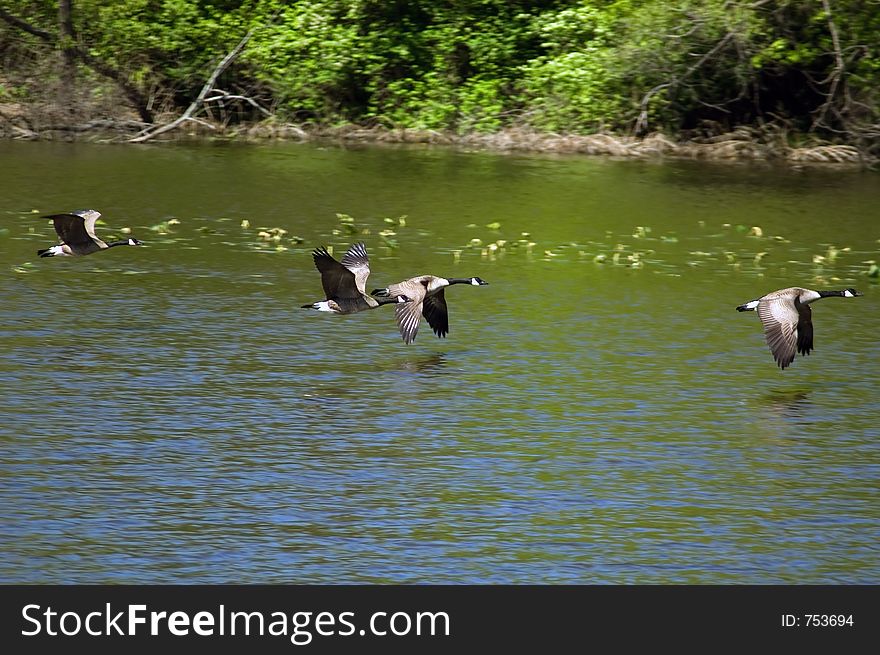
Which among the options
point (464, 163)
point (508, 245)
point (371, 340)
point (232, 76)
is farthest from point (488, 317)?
point (232, 76)

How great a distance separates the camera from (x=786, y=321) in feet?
46.7

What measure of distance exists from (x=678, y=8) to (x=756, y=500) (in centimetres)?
2157

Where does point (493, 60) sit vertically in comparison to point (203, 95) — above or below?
above

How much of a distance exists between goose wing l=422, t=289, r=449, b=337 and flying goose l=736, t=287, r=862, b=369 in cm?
307

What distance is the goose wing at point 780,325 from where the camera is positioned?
1404cm

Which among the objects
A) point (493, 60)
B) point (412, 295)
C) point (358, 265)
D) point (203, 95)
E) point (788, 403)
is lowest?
point (788, 403)

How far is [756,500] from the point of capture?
36.6 feet

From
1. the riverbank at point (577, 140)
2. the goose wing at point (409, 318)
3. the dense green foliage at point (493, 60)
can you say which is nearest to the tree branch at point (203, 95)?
the riverbank at point (577, 140)


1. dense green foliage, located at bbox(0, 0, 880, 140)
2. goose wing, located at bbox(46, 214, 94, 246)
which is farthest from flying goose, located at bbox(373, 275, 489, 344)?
dense green foliage, located at bbox(0, 0, 880, 140)

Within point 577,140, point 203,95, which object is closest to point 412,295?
point 577,140

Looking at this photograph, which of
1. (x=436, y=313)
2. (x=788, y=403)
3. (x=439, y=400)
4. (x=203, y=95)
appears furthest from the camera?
(x=203, y=95)

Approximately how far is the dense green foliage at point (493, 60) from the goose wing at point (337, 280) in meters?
17.9

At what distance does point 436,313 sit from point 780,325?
3.51 m

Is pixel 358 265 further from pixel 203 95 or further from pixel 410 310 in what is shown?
pixel 203 95
